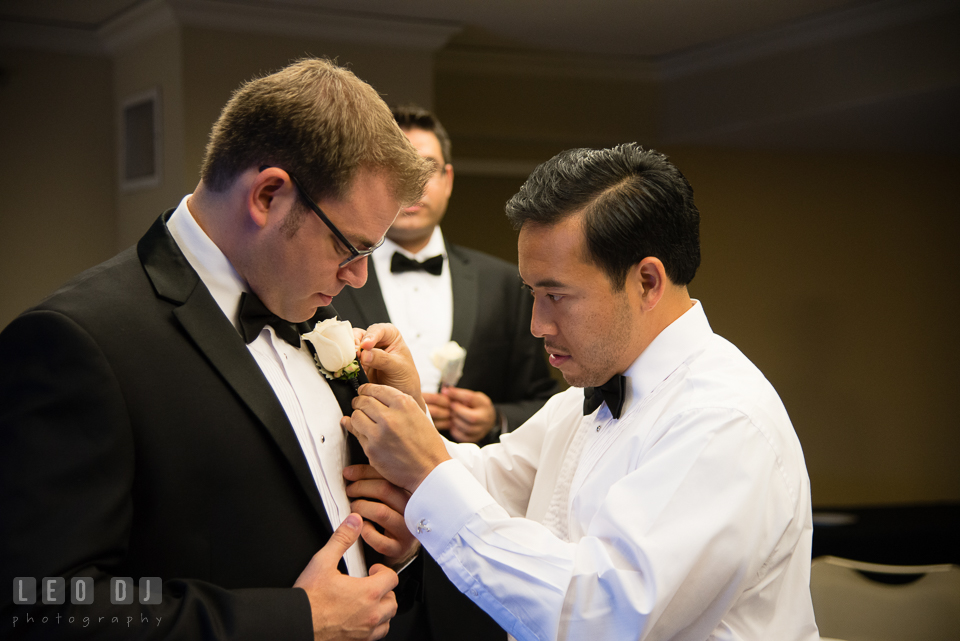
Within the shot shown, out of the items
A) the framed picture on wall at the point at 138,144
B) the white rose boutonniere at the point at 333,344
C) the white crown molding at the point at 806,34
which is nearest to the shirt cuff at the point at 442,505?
the white rose boutonniere at the point at 333,344

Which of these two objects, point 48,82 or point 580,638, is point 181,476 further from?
point 48,82

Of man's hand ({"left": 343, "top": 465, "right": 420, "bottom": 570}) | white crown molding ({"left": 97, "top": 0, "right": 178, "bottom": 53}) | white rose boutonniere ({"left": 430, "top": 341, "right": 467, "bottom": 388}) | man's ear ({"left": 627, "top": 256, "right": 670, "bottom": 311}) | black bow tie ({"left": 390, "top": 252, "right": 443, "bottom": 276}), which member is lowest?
white rose boutonniere ({"left": 430, "top": 341, "right": 467, "bottom": 388})

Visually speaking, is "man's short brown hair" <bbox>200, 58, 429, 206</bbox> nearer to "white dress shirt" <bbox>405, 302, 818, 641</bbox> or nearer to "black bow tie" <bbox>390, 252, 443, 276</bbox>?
"white dress shirt" <bbox>405, 302, 818, 641</bbox>

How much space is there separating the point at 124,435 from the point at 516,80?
5494 millimetres

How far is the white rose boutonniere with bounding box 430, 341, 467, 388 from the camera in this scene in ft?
9.37

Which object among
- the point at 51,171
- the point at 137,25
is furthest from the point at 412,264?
the point at 51,171

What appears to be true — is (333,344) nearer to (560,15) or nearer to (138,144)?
(560,15)

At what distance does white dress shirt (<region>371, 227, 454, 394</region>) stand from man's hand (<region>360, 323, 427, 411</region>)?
1.19 meters

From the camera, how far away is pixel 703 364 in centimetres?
171

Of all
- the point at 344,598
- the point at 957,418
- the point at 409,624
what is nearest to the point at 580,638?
the point at 344,598

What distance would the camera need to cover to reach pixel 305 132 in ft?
4.87

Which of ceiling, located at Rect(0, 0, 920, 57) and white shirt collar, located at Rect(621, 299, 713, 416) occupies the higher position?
ceiling, located at Rect(0, 0, 920, 57)

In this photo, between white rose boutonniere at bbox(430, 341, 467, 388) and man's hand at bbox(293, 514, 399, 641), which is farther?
white rose boutonniere at bbox(430, 341, 467, 388)

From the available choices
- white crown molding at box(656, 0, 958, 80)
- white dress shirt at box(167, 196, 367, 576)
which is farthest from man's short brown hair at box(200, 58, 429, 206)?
white crown molding at box(656, 0, 958, 80)
